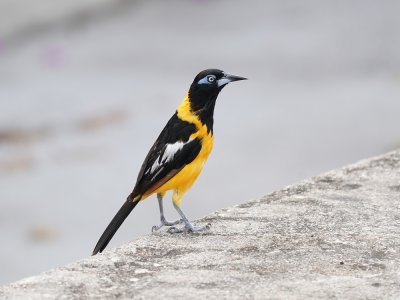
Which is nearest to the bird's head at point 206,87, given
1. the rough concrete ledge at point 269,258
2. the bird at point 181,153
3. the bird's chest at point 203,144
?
the bird at point 181,153

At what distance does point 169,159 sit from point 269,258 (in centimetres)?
75

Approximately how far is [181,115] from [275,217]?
0.65 m

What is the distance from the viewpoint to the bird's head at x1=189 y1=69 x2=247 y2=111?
5.04 m

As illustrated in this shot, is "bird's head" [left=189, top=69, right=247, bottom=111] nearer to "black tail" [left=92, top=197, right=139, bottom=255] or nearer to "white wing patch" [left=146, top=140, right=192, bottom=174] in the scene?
"white wing patch" [left=146, top=140, right=192, bottom=174]

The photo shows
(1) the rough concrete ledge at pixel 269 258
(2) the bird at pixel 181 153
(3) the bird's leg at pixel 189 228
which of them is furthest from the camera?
(2) the bird at pixel 181 153

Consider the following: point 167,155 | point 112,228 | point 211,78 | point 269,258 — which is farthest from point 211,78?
point 269,258

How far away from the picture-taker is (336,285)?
4164mm

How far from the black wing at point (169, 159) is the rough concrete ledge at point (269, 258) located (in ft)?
0.89

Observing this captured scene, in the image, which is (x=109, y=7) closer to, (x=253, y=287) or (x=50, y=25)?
(x=50, y=25)

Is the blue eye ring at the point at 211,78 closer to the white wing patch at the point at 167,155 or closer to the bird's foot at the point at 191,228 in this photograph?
the white wing patch at the point at 167,155

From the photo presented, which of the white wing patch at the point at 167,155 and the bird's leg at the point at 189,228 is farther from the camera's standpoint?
the white wing patch at the point at 167,155

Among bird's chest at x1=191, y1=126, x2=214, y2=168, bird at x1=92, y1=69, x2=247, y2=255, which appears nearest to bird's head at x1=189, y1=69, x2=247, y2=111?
bird at x1=92, y1=69, x2=247, y2=255

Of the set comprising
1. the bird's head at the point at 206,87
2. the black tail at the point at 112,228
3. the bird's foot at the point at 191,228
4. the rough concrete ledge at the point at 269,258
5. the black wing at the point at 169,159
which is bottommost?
the rough concrete ledge at the point at 269,258

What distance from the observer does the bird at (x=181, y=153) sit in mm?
4949
